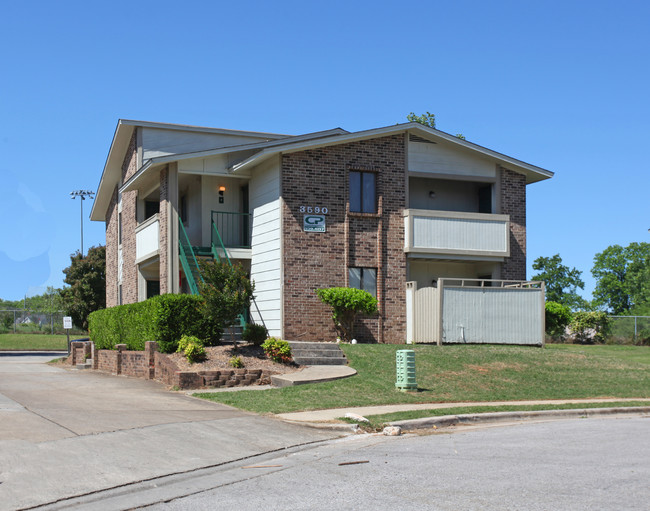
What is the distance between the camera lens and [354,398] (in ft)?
48.8

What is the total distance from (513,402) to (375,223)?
30.0 ft

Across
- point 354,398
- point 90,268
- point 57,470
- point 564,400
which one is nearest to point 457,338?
point 564,400

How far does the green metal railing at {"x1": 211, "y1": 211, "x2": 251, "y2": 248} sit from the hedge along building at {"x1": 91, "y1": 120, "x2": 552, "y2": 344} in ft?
0.16

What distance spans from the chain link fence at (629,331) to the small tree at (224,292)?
63.8 feet

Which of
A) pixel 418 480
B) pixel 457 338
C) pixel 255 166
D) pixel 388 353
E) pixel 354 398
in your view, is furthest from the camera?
pixel 255 166

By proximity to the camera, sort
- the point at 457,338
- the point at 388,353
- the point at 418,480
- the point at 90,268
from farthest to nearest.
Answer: the point at 90,268 → the point at 457,338 → the point at 388,353 → the point at 418,480

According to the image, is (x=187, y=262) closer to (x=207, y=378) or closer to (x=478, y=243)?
(x=207, y=378)

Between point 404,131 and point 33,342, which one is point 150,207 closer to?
point 404,131

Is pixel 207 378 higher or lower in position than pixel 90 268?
lower

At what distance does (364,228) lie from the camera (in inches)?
921

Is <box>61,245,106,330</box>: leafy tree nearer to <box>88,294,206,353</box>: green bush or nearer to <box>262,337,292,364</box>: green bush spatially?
<box>88,294,206,353</box>: green bush

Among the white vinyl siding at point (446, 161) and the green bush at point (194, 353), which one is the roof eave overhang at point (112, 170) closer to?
the white vinyl siding at point (446, 161)

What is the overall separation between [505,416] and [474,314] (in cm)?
898

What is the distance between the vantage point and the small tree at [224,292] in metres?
18.4
